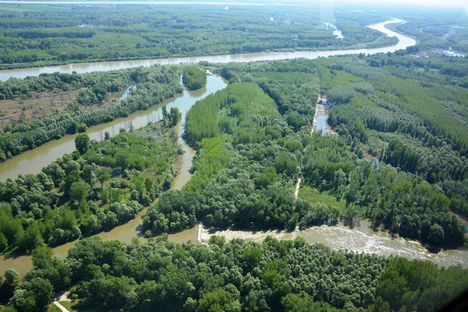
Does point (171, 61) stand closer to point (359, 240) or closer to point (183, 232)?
point (183, 232)

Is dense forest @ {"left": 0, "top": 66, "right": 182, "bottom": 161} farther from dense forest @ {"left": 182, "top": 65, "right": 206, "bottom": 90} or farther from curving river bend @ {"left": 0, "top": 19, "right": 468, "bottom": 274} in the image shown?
dense forest @ {"left": 182, "top": 65, "right": 206, "bottom": 90}

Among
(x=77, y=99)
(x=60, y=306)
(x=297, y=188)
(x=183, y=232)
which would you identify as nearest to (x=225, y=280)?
(x=183, y=232)

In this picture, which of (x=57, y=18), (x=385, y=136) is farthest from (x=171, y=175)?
(x=57, y=18)

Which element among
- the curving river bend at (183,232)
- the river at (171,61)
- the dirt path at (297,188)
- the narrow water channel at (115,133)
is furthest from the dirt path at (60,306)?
the river at (171,61)

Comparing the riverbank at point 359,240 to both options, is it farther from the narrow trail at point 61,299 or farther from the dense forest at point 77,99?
the dense forest at point 77,99

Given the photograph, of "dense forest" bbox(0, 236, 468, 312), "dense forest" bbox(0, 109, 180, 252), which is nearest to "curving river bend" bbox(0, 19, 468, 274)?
"dense forest" bbox(0, 109, 180, 252)

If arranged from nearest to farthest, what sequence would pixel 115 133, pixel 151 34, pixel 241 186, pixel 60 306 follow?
pixel 60 306 < pixel 241 186 < pixel 115 133 < pixel 151 34

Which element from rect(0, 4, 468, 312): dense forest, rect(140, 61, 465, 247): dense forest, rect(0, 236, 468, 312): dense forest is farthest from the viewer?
rect(140, 61, 465, 247): dense forest
